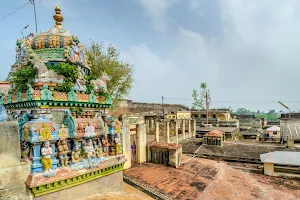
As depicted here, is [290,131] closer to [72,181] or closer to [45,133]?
[72,181]

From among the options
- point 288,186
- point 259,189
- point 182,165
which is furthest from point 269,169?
point 182,165

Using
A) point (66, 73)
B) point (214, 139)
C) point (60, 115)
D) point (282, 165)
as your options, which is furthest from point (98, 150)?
point (214, 139)

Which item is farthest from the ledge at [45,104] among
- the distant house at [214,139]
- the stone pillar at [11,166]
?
the distant house at [214,139]

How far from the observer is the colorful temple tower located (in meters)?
6.80

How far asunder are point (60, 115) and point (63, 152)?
4.66 ft

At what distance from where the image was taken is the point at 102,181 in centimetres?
859

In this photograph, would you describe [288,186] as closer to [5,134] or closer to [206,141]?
[206,141]

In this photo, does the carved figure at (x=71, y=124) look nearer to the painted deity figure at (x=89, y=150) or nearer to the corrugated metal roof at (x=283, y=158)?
the painted deity figure at (x=89, y=150)

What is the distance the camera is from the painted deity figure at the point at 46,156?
674 centimetres

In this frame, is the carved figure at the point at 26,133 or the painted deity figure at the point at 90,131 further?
the painted deity figure at the point at 90,131

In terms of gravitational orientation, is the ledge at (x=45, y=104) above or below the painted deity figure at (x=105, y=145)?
above

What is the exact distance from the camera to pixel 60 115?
7762mm

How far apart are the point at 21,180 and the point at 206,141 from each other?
21912 mm

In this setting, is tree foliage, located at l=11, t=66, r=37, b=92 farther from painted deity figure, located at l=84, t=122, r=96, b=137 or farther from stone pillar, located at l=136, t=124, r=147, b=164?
stone pillar, located at l=136, t=124, r=147, b=164
